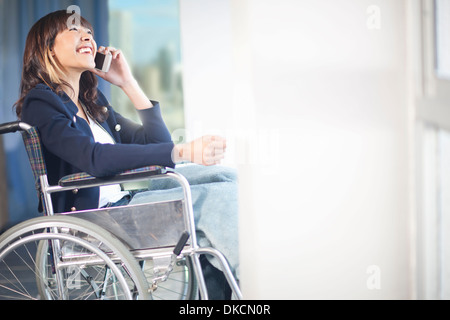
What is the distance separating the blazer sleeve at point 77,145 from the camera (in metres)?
1.36

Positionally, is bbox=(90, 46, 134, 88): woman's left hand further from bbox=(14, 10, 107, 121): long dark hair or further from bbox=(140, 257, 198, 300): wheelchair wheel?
bbox=(140, 257, 198, 300): wheelchair wheel

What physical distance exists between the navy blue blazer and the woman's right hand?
1.8 inches

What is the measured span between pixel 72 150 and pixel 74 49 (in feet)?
1.43

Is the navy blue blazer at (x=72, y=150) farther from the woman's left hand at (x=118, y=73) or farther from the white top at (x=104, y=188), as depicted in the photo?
the woman's left hand at (x=118, y=73)

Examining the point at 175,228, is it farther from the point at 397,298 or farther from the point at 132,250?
the point at 397,298

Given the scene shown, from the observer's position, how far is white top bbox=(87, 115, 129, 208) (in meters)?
1.70

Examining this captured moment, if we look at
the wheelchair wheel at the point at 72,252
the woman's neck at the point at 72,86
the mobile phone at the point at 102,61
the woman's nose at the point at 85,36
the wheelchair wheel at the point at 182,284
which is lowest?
the wheelchair wheel at the point at 182,284

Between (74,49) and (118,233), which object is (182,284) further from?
(74,49)

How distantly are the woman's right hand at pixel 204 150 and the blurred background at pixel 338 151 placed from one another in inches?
6.7

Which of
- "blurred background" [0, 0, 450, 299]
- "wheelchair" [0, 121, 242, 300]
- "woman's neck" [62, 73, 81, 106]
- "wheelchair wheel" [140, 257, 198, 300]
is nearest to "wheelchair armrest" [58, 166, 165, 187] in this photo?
"wheelchair" [0, 121, 242, 300]

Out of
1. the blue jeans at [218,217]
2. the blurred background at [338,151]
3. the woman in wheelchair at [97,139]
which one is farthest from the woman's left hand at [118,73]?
the blurred background at [338,151]

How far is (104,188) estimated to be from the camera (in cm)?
175

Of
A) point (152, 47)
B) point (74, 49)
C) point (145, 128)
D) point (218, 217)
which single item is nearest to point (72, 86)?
point (74, 49)
